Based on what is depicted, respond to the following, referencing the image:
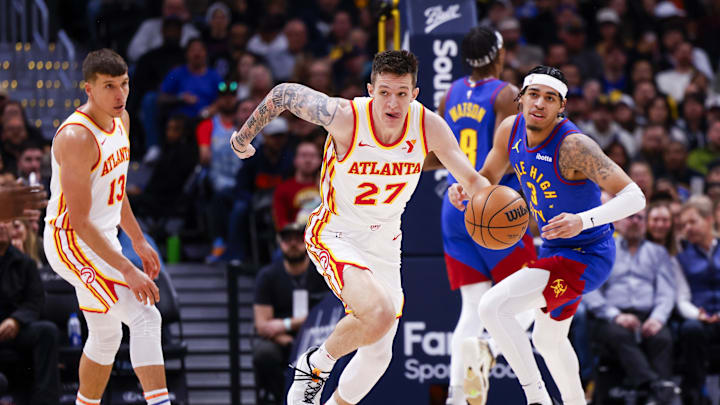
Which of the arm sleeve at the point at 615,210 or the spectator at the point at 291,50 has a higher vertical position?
the spectator at the point at 291,50

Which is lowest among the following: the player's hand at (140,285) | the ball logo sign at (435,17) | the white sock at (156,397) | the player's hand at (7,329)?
the white sock at (156,397)

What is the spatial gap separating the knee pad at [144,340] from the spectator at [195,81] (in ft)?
21.1

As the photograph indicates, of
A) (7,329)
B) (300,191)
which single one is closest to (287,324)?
(300,191)

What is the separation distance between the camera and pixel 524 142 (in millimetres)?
6836

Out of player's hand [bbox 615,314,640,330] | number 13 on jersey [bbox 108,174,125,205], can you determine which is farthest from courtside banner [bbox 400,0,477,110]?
player's hand [bbox 615,314,640,330]

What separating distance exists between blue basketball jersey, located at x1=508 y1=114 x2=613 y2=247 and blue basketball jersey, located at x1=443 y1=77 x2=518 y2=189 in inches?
35.2

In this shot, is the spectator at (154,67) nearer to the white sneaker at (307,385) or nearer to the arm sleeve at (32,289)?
the arm sleeve at (32,289)

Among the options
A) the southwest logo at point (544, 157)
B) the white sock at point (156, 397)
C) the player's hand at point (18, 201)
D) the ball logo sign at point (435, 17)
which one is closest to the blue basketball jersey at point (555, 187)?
the southwest logo at point (544, 157)

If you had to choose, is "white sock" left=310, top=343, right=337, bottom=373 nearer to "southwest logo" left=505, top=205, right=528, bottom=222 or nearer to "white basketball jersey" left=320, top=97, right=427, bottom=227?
A: "white basketball jersey" left=320, top=97, right=427, bottom=227

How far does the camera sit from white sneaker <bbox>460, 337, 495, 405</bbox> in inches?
282

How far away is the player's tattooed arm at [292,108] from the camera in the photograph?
6328 millimetres

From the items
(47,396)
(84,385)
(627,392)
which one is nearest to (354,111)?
(84,385)

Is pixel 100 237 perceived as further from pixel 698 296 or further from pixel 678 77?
pixel 678 77

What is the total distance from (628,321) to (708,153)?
402cm
